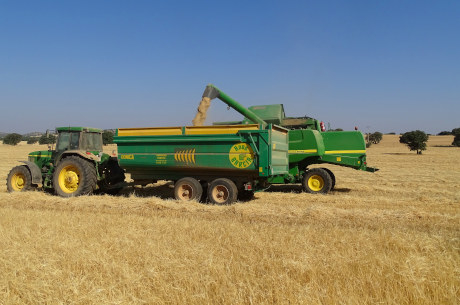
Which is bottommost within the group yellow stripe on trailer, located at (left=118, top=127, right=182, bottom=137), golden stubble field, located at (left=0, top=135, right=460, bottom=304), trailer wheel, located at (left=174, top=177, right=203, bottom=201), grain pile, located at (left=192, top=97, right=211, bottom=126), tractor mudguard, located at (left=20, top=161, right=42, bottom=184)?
golden stubble field, located at (left=0, top=135, right=460, bottom=304)

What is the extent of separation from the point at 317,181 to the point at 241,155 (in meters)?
3.26

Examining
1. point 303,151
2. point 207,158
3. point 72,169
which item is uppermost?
point 303,151

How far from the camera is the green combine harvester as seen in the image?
26.8 feet

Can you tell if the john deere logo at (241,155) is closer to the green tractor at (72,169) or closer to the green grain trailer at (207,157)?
the green grain trailer at (207,157)

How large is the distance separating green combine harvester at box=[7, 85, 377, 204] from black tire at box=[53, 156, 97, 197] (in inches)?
0.9

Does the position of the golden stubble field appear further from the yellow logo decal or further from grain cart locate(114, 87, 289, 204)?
the yellow logo decal

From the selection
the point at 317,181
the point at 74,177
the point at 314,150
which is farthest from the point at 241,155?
the point at 74,177

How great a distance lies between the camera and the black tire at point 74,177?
9047 mm

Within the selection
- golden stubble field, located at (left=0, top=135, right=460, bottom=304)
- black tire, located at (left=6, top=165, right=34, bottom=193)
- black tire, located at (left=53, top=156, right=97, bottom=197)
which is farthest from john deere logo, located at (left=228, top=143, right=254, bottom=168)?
black tire, located at (left=6, top=165, right=34, bottom=193)

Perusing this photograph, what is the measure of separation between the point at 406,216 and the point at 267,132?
3.19 metres

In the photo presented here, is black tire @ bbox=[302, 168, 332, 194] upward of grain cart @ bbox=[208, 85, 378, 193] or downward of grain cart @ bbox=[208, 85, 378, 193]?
downward

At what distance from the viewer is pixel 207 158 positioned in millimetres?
8344

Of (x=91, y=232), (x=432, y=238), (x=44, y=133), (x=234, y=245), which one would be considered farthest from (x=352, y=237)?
(x=44, y=133)

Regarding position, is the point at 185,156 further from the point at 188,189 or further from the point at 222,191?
the point at 222,191
